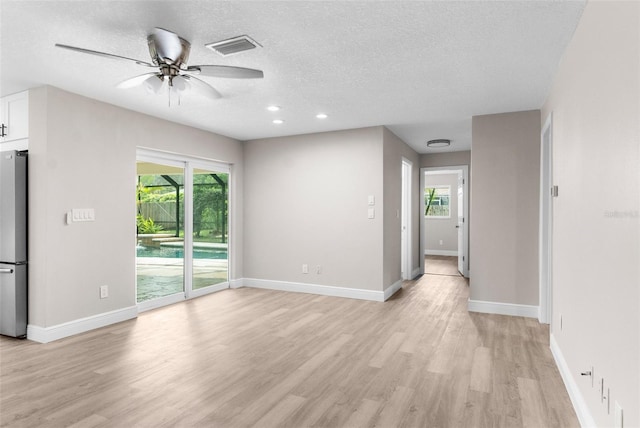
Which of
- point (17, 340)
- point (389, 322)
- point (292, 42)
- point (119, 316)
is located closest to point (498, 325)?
point (389, 322)

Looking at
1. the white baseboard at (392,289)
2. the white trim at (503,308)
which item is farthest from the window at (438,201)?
the white trim at (503,308)

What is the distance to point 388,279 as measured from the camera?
211 inches

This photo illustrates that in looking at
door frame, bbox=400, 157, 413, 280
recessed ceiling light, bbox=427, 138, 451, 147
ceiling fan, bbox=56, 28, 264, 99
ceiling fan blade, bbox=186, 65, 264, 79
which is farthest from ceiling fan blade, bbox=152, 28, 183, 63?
door frame, bbox=400, 157, 413, 280

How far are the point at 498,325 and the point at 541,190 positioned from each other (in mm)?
1561

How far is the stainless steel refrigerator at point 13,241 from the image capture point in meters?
3.53

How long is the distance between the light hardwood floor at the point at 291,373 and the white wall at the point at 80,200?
0.41 meters

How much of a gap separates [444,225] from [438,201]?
726 mm

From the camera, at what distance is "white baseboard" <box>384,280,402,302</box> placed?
522 cm

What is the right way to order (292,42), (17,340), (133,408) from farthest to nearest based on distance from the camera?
(17,340) → (292,42) → (133,408)

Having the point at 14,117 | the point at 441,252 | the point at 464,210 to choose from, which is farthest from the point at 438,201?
the point at 14,117

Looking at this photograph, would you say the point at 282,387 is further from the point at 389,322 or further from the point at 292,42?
the point at 292,42

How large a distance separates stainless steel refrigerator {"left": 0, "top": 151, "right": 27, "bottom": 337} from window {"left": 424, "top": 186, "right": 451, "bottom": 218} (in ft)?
30.2

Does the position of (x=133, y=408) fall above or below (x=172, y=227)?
below

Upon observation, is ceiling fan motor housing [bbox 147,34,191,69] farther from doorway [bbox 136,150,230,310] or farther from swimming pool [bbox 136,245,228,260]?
swimming pool [bbox 136,245,228,260]
